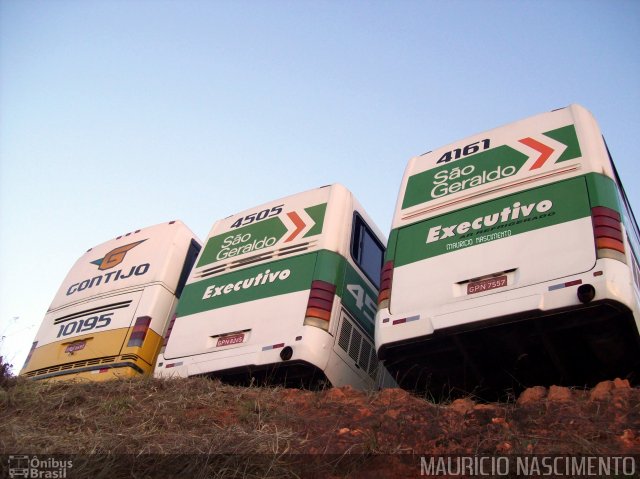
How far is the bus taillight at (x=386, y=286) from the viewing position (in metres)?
7.28

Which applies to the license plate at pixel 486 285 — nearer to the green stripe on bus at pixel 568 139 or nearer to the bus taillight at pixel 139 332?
the green stripe on bus at pixel 568 139

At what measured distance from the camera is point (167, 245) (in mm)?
10727

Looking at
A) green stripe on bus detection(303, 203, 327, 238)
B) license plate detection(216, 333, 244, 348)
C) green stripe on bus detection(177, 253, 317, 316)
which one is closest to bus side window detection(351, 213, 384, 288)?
green stripe on bus detection(303, 203, 327, 238)

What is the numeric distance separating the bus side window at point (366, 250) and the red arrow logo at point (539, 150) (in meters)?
2.52

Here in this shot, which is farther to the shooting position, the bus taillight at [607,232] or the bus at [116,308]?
→ the bus at [116,308]

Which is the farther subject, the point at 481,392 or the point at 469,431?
the point at 481,392

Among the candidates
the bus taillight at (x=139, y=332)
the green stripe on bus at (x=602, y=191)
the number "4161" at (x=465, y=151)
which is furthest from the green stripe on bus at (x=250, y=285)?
the green stripe on bus at (x=602, y=191)

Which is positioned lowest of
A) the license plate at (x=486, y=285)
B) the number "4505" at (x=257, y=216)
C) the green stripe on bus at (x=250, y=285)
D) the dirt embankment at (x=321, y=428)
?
the dirt embankment at (x=321, y=428)

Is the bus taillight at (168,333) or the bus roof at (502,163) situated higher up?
the bus roof at (502,163)

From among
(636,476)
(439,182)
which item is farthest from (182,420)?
(439,182)

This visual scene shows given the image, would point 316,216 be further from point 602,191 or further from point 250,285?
point 602,191

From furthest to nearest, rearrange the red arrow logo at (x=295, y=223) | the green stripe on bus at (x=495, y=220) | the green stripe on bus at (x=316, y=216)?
1. the red arrow logo at (x=295, y=223)
2. the green stripe on bus at (x=316, y=216)
3. the green stripe on bus at (x=495, y=220)

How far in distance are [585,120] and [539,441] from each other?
4.20m

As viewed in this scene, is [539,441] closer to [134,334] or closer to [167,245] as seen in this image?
[134,334]
